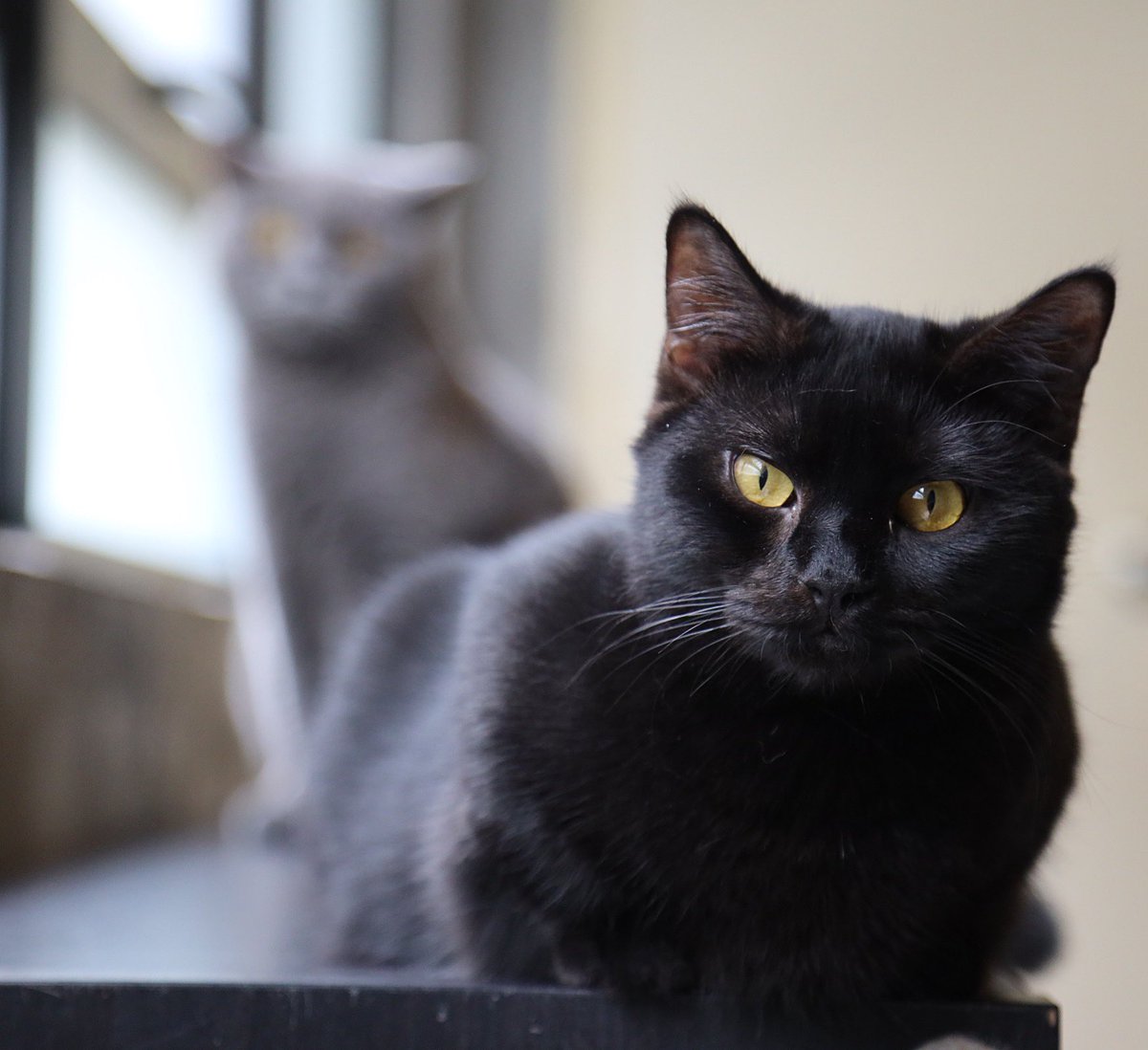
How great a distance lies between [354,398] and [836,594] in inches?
38.3

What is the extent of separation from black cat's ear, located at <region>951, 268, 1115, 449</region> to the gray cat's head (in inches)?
38.8

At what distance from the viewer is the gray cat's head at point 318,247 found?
1534 millimetres

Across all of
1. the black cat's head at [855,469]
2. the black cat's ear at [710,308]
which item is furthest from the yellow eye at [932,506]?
the black cat's ear at [710,308]

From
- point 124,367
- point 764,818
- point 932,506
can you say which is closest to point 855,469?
point 932,506

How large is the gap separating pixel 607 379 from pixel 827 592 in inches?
70.7

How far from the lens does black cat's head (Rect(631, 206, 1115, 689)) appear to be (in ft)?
2.21

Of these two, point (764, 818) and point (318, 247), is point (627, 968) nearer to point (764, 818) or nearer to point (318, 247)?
point (764, 818)

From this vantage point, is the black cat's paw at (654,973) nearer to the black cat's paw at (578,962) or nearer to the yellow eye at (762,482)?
the black cat's paw at (578,962)

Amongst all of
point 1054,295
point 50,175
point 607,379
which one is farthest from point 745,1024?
point 607,379

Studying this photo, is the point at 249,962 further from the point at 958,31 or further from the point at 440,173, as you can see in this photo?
the point at 958,31

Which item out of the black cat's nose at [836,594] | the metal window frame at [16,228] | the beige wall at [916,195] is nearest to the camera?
the black cat's nose at [836,594]

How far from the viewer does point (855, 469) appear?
683 millimetres

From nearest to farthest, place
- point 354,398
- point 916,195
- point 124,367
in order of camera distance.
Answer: point 354,398 → point 124,367 → point 916,195

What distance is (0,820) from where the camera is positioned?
113 cm
